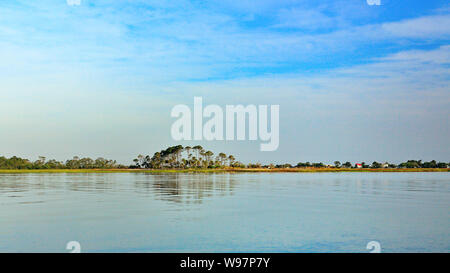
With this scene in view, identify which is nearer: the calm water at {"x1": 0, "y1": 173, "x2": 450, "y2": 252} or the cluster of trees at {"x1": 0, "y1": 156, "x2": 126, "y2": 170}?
the calm water at {"x1": 0, "y1": 173, "x2": 450, "y2": 252}

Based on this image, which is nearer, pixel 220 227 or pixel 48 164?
pixel 220 227

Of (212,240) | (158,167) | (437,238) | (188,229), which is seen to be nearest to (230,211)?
(188,229)

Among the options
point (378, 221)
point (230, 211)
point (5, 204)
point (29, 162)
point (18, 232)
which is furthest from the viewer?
point (29, 162)

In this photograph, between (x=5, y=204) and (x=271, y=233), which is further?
(x=5, y=204)

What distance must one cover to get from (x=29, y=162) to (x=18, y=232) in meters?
150

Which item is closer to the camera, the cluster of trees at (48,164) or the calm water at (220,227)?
the calm water at (220,227)

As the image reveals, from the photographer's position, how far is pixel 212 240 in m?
16.5

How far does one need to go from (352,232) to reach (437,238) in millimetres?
3460

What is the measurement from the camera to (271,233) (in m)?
18.0

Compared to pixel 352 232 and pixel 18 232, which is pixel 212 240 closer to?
pixel 352 232
